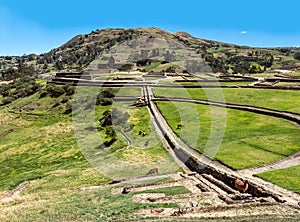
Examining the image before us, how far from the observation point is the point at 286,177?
57.6 feet

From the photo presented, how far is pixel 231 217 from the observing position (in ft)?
40.3

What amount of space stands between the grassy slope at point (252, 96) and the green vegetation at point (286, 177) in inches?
637

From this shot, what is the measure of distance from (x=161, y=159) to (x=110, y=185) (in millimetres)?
6582

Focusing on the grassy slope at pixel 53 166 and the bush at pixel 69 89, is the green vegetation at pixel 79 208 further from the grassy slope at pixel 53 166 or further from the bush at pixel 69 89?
the bush at pixel 69 89

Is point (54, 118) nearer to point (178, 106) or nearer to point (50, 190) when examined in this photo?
point (178, 106)

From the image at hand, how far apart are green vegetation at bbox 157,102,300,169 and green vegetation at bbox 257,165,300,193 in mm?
2134

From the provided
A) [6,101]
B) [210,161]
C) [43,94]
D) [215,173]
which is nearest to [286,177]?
[215,173]

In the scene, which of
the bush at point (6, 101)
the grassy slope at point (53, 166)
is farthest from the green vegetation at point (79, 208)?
the bush at point (6, 101)

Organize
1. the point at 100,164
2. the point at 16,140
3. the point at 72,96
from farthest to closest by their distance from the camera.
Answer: the point at 72,96 → the point at 16,140 → the point at 100,164

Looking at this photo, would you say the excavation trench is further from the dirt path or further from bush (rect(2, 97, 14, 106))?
bush (rect(2, 97, 14, 106))

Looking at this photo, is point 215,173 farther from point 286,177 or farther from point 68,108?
point 68,108

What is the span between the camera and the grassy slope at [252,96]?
38159 millimetres

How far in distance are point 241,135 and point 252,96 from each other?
20.3 m

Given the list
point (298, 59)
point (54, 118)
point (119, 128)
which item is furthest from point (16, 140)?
point (298, 59)
